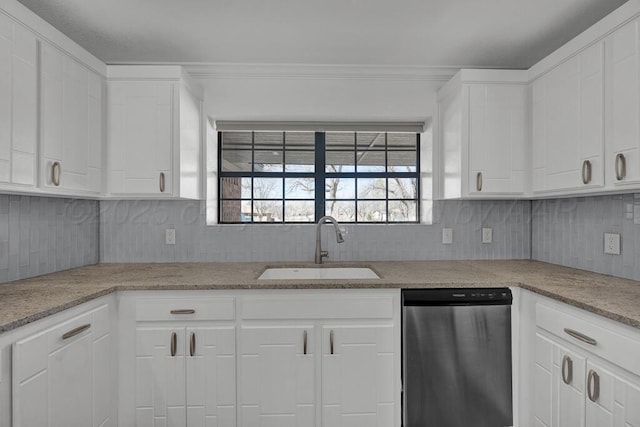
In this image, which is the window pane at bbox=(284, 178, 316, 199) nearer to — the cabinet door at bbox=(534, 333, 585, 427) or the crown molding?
the crown molding

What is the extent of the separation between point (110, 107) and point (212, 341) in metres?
1.59

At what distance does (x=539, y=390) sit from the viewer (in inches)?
72.0

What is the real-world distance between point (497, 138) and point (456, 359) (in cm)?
140

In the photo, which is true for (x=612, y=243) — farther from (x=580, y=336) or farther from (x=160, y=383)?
(x=160, y=383)

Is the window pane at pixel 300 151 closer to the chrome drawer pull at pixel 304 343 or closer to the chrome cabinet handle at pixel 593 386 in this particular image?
the chrome drawer pull at pixel 304 343

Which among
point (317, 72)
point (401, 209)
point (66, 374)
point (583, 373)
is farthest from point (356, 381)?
point (317, 72)

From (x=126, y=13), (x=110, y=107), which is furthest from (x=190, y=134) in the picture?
(x=126, y=13)

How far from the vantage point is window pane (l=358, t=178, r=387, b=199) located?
2.97 metres

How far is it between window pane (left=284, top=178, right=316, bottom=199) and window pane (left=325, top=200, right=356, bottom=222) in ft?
0.53

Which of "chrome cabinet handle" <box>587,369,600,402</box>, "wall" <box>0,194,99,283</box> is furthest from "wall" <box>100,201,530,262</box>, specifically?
"chrome cabinet handle" <box>587,369,600,402</box>

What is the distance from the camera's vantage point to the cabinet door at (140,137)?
7.55ft

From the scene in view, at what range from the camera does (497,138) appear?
237cm

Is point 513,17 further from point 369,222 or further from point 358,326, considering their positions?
point 358,326

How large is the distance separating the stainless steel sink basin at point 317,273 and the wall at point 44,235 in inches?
49.7
